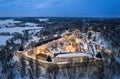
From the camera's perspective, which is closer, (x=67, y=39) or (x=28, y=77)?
(x=28, y=77)

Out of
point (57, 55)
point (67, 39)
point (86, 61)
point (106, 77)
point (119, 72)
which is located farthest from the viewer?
point (67, 39)

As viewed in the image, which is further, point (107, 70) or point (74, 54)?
point (74, 54)

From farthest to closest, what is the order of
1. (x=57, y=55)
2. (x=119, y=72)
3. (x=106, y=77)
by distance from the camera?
(x=57, y=55) → (x=119, y=72) → (x=106, y=77)

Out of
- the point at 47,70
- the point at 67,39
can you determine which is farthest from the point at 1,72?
the point at 67,39

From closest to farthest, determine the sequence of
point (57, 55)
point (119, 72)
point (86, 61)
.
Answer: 1. point (119, 72)
2. point (86, 61)
3. point (57, 55)

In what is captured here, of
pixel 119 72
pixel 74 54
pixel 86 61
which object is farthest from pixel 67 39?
pixel 119 72

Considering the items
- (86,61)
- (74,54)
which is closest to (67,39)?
(74,54)

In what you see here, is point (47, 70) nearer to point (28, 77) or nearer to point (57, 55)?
point (28, 77)

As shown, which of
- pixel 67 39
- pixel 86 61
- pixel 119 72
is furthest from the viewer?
pixel 67 39

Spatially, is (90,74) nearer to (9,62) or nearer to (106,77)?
(106,77)
